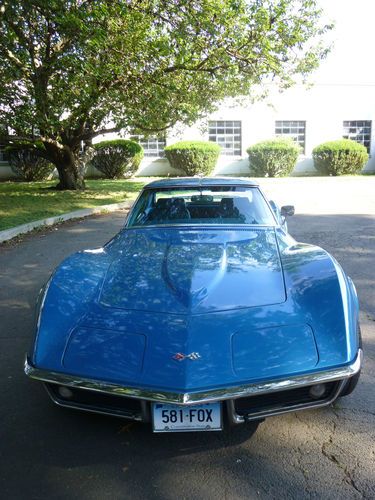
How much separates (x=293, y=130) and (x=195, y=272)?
21.4 m

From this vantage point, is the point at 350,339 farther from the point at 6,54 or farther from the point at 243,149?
the point at 243,149

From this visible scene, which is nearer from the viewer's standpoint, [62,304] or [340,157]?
[62,304]

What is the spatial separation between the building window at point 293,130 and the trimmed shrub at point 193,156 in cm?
373

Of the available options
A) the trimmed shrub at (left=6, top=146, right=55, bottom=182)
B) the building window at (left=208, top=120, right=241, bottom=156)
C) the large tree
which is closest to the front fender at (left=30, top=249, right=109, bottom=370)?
the large tree

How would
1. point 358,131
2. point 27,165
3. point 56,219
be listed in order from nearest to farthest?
point 56,219, point 27,165, point 358,131

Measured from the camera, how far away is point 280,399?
7.30 ft

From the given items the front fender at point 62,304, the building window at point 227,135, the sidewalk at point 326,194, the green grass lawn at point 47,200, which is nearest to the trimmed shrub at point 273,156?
the building window at point 227,135

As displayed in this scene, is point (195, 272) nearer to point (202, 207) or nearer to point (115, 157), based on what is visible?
point (202, 207)

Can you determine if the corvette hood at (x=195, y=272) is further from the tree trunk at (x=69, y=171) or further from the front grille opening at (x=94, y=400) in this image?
the tree trunk at (x=69, y=171)

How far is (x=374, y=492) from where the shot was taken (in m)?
1.98

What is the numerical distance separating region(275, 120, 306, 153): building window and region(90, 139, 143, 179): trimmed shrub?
743 centimetres

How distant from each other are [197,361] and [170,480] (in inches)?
23.1


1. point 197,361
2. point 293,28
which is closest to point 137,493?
point 197,361

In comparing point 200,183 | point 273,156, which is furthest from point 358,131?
point 200,183
